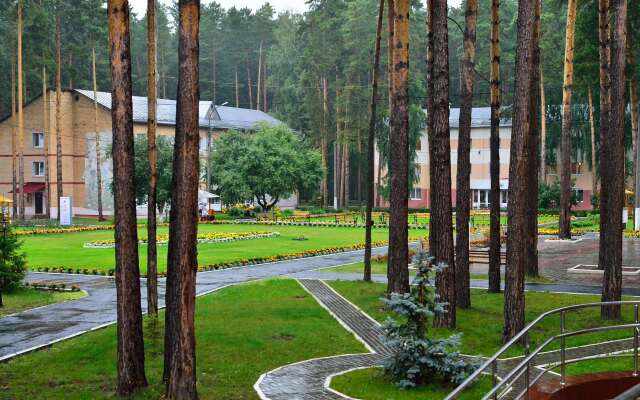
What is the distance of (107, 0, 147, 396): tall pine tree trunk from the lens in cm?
1075

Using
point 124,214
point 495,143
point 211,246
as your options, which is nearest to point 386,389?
point 124,214

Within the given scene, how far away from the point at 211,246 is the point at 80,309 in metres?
17.5

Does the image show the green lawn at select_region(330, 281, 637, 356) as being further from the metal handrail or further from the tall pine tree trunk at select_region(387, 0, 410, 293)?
the metal handrail

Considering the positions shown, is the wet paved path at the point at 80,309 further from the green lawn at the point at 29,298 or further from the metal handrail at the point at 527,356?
the metal handrail at the point at 527,356

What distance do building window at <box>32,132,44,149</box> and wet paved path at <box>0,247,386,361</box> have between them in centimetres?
4357

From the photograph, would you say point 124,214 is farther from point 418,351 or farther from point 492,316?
point 492,316

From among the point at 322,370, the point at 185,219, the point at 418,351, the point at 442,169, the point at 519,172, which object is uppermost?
the point at 442,169

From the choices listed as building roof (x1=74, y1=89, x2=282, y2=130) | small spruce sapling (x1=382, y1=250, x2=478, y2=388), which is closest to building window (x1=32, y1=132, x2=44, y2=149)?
building roof (x1=74, y1=89, x2=282, y2=130)

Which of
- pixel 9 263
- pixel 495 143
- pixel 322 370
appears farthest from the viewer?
pixel 9 263

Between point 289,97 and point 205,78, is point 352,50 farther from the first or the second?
point 205,78

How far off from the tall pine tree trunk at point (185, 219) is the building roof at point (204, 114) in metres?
55.0

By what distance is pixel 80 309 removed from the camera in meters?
18.7

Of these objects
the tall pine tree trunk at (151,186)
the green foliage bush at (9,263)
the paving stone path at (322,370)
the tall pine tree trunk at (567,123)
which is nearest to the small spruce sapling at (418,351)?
the paving stone path at (322,370)

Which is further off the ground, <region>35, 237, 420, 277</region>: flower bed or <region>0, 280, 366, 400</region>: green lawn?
<region>35, 237, 420, 277</region>: flower bed
